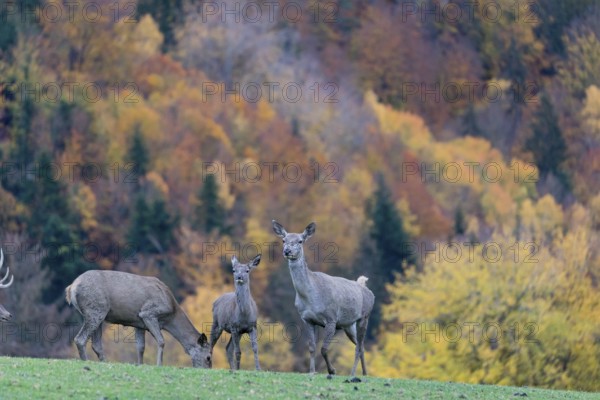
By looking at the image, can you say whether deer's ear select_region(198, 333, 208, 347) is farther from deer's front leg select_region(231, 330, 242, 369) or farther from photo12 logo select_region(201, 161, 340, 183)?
photo12 logo select_region(201, 161, 340, 183)

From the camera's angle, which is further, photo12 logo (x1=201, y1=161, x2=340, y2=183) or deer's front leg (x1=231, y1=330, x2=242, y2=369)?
photo12 logo (x1=201, y1=161, x2=340, y2=183)

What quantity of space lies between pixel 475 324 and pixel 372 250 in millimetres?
45264

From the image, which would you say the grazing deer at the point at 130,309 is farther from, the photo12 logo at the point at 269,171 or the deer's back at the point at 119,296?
the photo12 logo at the point at 269,171

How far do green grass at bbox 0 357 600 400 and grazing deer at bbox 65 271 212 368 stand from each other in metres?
2.89

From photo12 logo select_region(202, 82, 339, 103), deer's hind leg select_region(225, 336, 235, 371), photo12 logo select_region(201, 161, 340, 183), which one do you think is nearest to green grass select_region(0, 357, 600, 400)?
deer's hind leg select_region(225, 336, 235, 371)

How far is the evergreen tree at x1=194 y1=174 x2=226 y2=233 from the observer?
121062 mm

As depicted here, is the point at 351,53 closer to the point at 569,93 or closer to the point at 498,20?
the point at 498,20

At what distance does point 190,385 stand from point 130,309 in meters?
6.51

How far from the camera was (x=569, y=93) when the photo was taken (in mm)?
170125

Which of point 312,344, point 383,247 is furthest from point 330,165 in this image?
point 312,344

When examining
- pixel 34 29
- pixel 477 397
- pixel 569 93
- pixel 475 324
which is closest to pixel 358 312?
pixel 477 397

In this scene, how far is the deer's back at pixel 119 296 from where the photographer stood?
36594 mm

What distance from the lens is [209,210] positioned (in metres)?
123

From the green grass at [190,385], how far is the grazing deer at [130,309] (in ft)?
9.49
